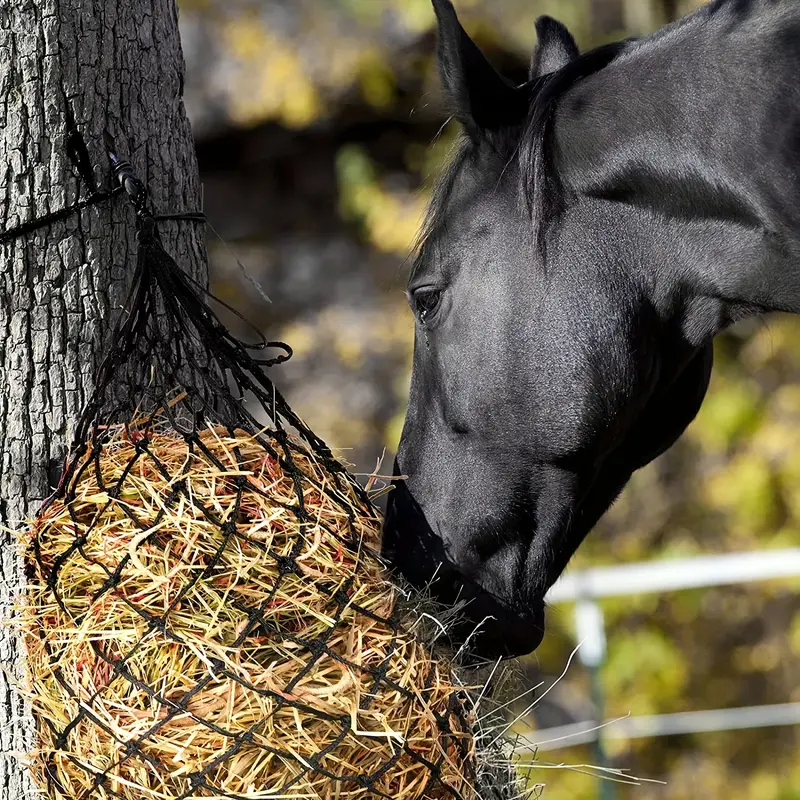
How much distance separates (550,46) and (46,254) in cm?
128

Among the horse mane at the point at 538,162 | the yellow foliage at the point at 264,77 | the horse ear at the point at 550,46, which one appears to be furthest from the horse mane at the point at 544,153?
the yellow foliage at the point at 264,77

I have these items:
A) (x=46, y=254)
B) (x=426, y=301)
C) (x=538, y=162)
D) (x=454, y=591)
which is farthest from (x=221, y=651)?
(x=538, y=162)

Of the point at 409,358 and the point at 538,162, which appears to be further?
the point at 409,358

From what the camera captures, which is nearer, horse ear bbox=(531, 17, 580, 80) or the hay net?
the hay net

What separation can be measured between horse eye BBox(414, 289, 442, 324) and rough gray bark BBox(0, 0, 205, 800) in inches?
22.3

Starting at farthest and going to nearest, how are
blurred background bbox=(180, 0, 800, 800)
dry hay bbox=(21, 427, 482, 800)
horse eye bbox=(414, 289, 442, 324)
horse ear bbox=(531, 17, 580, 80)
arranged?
blurred background bbox=(180, 0, 800, 800) < horse ear bbox=(531, 17, 580, 80) < horse eye bbox=(414, 289, 442, 324) < dry hay bbox=(21, 427, 482, 800)

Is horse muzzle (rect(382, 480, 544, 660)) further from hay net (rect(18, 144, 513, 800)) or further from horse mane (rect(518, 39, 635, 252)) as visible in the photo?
horse mane (rect(518, 39, 635, 252))

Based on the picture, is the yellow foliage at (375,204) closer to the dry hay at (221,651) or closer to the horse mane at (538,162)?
the horse mane at (538,162)

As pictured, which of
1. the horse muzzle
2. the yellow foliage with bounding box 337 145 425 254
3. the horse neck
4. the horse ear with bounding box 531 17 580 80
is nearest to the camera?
the horse muzzle

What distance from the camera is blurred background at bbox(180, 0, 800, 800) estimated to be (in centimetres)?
639

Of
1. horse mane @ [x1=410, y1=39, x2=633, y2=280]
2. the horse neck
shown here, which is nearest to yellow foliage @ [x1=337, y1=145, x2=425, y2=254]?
horse mane @ [x1=410, y1=39, x2=633, y2=280]

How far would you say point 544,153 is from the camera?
5.90 ft

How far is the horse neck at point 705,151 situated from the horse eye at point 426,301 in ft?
1.07

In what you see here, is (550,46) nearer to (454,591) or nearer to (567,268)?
(567,268)
